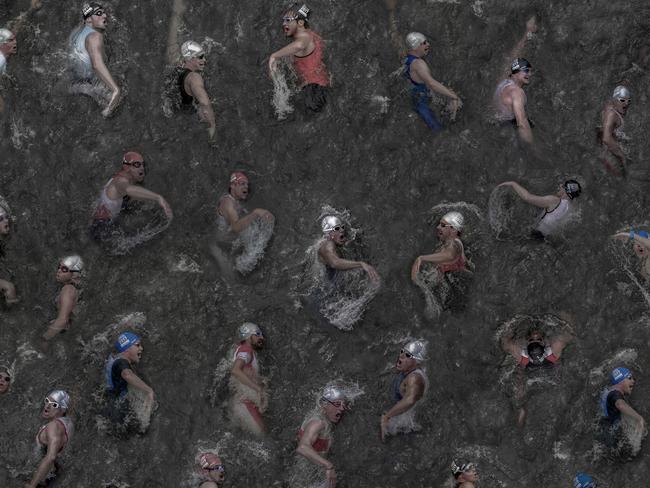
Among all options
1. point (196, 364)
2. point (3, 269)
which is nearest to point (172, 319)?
point (196, 364)

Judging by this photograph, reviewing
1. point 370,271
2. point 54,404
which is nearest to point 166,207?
point 370,271

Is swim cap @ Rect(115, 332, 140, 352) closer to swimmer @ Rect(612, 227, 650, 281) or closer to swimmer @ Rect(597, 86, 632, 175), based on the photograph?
swimmer @ Rect(612, 227, 650, 281)

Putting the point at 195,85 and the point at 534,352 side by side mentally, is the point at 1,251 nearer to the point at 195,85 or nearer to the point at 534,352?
the point at 195,85

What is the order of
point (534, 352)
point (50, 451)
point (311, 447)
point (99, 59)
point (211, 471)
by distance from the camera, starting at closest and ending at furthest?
point (50, 451)
point (211, 471)
point (311, 447)
point (534, 352)
point (99, 59)

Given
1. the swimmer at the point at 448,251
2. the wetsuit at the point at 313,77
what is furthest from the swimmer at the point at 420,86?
the swimmer at the point at 448,251

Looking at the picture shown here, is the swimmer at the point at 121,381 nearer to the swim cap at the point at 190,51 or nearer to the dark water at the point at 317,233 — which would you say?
the dark water at the point at 317,233
